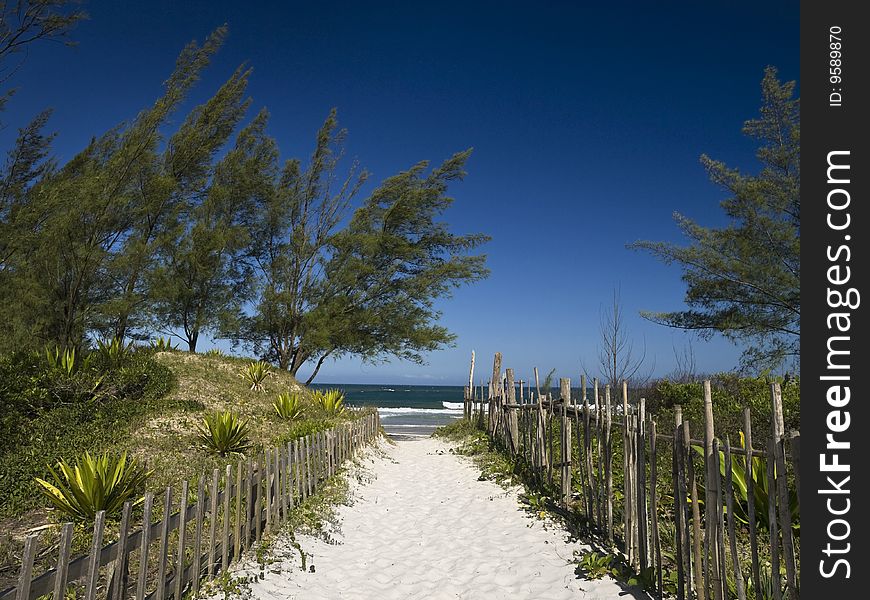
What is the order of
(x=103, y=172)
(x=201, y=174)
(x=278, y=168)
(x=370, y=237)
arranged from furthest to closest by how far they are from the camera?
(x=278, y=168) → (x=370, y=237) → (x=201, y=174) → (x=103, y=172)

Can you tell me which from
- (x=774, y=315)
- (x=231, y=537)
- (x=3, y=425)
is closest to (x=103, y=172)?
(x=3, y=425)

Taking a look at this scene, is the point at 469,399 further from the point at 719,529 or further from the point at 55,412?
the point at 719,529

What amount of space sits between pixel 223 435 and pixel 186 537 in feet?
15.2

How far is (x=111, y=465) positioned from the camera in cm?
664

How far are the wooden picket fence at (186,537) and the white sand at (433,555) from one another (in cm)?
42

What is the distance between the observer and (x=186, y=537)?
5512 millimetres

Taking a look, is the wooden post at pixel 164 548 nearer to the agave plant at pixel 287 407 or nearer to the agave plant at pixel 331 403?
the agave plant at pixel 287 407

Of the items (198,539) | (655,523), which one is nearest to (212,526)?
(198,539)

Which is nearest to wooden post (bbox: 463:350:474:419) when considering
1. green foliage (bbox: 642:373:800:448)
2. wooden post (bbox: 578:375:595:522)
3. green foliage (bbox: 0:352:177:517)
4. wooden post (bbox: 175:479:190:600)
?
green foliage (bbox: 642:373:800:448)

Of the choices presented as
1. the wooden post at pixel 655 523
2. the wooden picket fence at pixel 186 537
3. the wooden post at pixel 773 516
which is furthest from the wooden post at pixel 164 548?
the wooden post at pixel 773 516

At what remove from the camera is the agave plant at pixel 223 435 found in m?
9.91

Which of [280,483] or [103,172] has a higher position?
[103,172]

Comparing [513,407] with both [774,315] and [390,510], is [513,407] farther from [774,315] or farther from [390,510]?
[774,315]

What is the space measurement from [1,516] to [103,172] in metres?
8.43
